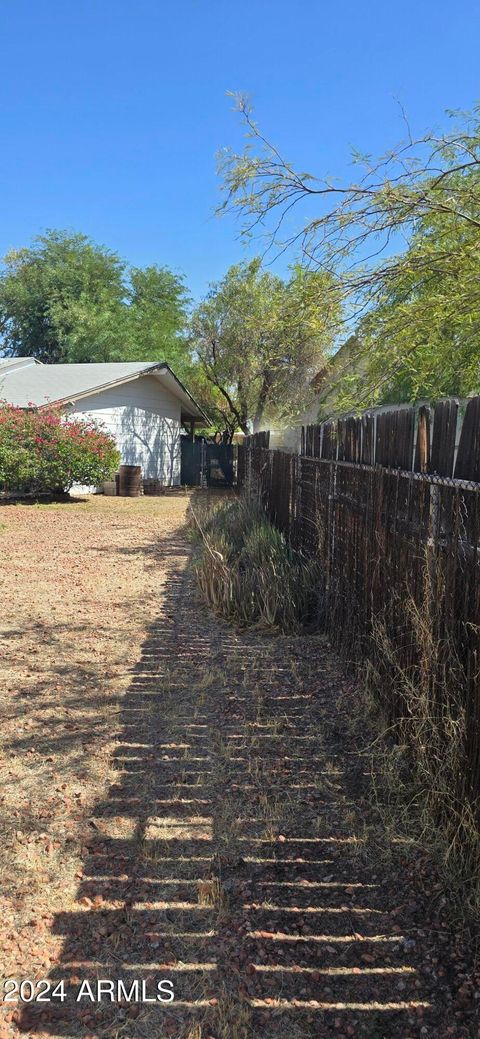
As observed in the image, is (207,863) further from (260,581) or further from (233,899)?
(260,581)

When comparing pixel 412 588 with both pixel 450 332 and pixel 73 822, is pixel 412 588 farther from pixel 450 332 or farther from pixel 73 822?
pixel 450 332

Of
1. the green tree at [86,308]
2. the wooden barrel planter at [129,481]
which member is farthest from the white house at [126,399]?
the green tree at [86,308]

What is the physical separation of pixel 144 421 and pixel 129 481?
10.6 feet

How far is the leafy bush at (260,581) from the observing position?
6078mm

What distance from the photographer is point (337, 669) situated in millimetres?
5031

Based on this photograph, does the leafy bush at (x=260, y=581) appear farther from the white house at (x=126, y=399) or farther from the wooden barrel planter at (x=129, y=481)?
the wooden barrel planter at (x=129, y=481)

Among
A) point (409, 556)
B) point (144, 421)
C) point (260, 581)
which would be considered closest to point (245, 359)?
point (144, 421)

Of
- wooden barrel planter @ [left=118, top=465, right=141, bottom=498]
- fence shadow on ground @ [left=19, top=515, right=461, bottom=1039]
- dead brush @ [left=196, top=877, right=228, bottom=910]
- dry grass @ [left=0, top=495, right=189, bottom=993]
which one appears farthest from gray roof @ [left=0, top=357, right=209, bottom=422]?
dead brush @ [left=196, top=877, right=228, bottom=910]

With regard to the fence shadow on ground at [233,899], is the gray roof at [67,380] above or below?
Result: above

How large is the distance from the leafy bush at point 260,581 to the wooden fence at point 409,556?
28 centimetres

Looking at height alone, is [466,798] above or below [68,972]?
above

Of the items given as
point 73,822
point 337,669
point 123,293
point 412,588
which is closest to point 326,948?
point 73,822

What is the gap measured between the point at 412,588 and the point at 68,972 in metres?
2.19

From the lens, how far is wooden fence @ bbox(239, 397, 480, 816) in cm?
268
